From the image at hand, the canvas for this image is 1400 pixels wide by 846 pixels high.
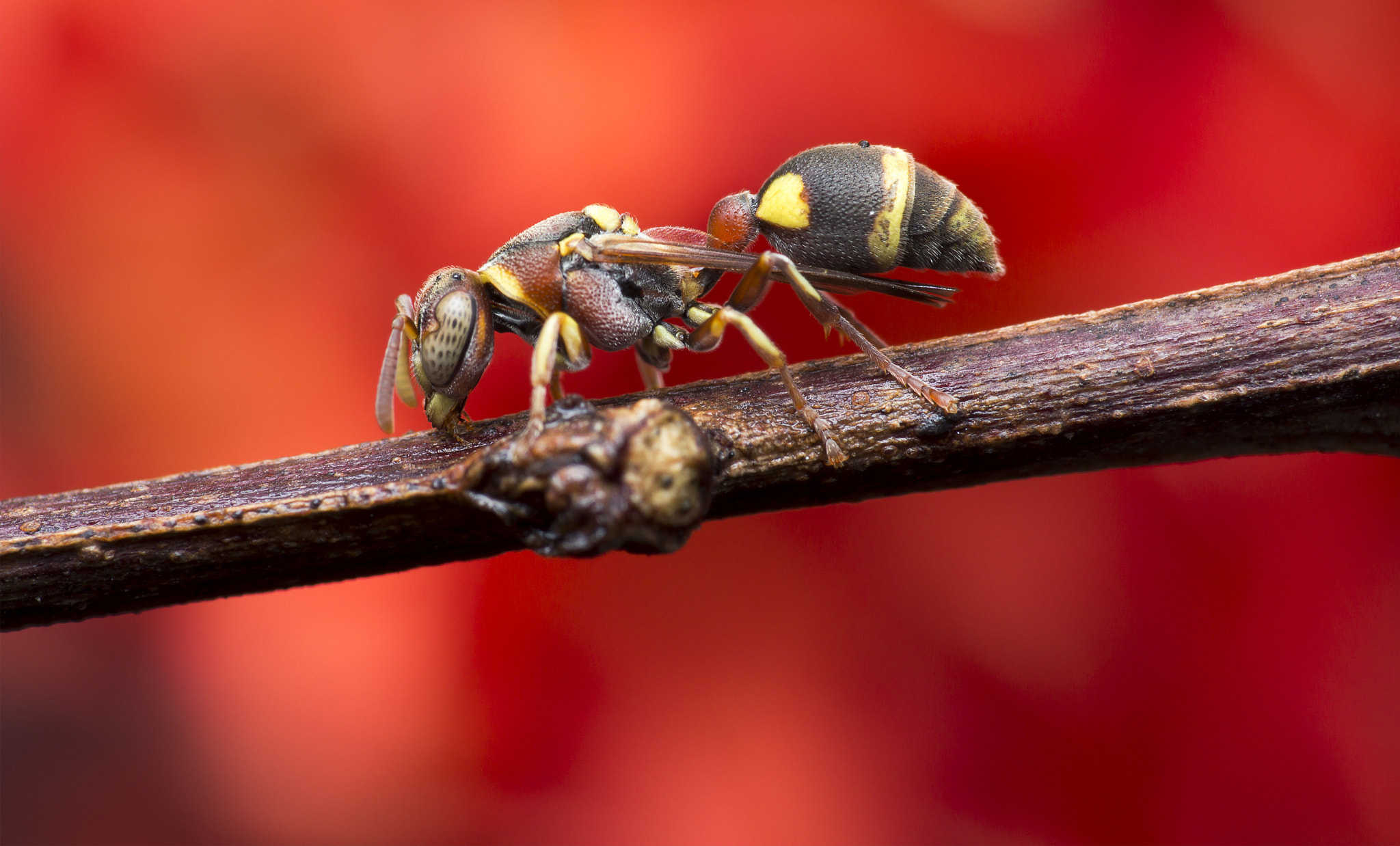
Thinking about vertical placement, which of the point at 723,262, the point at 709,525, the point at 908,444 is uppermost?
the point at 723,262

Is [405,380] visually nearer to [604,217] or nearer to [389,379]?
[389,379]

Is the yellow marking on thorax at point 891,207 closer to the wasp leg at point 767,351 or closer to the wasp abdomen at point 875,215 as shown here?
the wasp abdomen at point 875,215

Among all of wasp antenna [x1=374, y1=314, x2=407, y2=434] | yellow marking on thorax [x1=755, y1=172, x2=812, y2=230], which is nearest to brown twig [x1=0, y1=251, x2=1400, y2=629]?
wasp antenna [x1=374, y1=314, x2=407, y2=434]

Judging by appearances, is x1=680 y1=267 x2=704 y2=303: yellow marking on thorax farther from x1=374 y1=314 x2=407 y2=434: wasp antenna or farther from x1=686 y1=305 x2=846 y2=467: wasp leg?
x1=374 y1=314 x2=407 y2=434: wasp antenna

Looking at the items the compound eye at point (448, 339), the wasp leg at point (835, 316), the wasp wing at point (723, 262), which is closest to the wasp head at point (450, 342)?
the compound eye at point (448, 339)

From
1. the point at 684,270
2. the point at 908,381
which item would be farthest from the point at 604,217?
the point at 908,381

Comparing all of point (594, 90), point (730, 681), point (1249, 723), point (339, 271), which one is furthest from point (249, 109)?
point (1249, 723)
